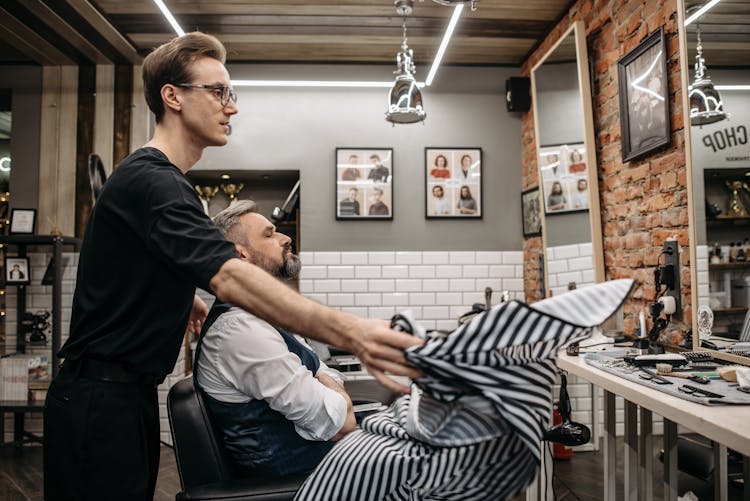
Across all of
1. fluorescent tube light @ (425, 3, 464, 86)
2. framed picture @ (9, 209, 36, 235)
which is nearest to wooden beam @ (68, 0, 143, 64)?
framed picture @ (9, 209, 36, 235)

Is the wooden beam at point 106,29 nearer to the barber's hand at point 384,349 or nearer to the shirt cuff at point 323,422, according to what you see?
the shirt cuff at point 323,422

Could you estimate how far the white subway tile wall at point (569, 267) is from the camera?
3.76m

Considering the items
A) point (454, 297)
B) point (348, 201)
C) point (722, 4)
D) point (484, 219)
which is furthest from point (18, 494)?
point (722, 4)

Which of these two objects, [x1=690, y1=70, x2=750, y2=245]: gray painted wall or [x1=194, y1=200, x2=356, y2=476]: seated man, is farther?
[x1=690, y1=70, x2=750, y2=245]: gray painted wall

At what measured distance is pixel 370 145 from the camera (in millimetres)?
4961

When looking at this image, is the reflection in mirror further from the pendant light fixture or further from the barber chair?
the barber chair

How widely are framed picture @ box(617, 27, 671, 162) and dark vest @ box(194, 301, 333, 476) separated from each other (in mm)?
2356

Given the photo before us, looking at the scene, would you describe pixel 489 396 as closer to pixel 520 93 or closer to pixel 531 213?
pixel 531 213

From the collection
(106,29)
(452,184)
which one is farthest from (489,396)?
(106,29)

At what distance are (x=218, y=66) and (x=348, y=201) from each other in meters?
3.39

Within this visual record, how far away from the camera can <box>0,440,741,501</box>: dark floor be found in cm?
325

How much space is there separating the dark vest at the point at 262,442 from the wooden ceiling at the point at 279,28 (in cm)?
316

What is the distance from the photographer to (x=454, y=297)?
494cm

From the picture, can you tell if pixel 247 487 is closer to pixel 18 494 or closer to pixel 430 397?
pixel 430 397
